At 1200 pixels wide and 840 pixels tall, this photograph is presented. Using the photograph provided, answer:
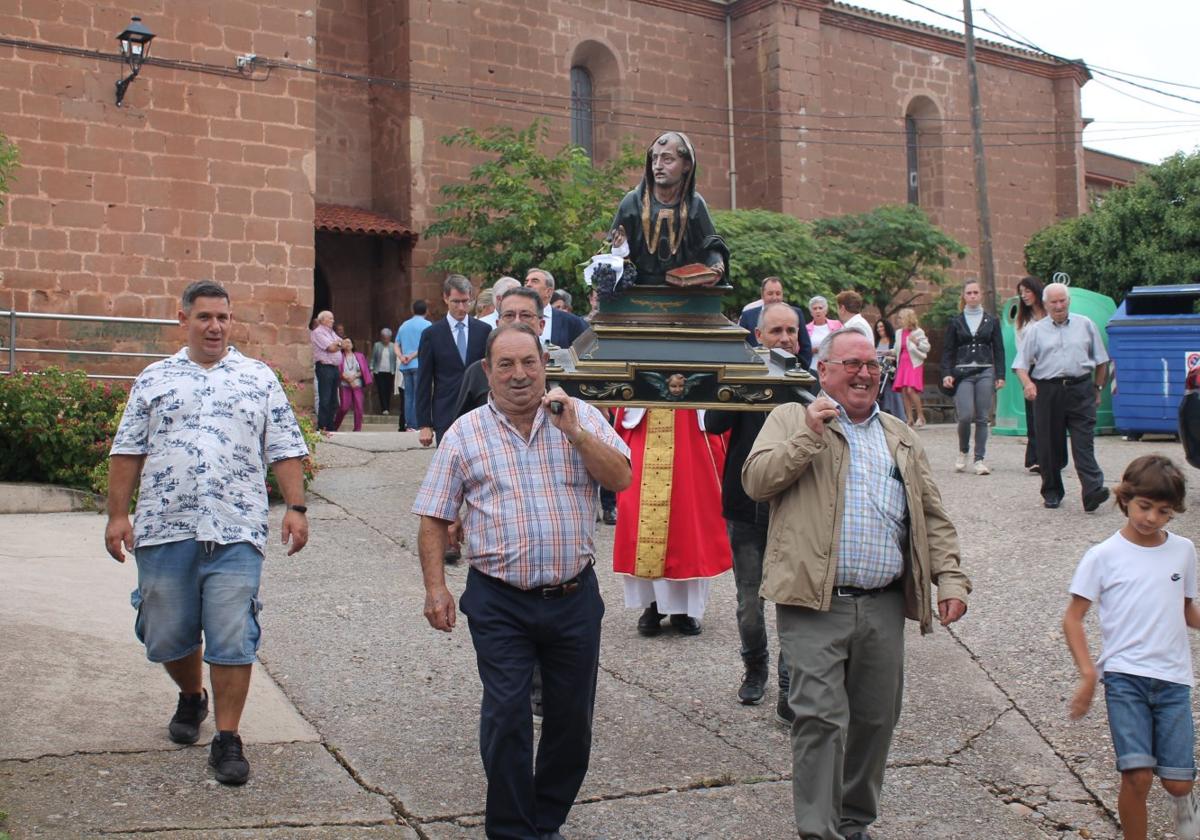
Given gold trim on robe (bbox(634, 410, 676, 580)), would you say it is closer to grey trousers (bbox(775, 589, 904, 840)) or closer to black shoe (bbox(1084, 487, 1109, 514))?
grey trousers (bbox(775, 589, 904, 840))

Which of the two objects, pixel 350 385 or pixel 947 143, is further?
pixel 947 143

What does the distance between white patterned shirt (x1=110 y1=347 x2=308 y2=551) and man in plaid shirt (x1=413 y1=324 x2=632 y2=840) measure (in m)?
0.92

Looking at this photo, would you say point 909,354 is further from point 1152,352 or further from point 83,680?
point 83,680

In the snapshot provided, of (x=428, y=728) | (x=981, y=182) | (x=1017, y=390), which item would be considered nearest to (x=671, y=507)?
(x=428, y=728)

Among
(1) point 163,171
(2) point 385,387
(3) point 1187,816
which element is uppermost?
(1) point 163,171

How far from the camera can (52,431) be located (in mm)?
10234

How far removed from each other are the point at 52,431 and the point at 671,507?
553 centimetres

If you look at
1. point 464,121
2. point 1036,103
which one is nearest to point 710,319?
point 464,121

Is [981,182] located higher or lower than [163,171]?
higher

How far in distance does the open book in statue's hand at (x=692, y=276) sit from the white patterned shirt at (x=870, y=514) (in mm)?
1579

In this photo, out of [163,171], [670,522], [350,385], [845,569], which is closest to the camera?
[845,569]

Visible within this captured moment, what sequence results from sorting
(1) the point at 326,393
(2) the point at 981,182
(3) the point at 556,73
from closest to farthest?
(1) the point at 326,393
(3) the point at 556,73
(2) the point at 981,182

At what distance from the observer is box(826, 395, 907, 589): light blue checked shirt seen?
439 centimetres

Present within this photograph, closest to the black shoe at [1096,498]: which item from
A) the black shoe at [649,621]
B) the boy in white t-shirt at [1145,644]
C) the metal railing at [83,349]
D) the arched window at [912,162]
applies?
the black shoe at [649,621]
